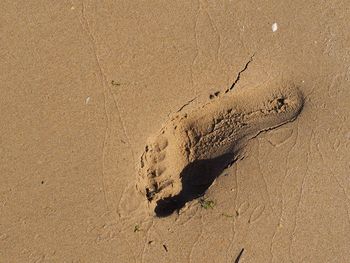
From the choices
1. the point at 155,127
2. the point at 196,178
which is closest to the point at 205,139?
the point at 196,178

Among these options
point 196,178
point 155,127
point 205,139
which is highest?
point 155,127

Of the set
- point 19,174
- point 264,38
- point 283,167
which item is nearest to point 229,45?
point 264,38

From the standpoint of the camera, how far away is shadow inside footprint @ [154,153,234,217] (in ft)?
11.9

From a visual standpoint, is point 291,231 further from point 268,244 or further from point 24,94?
point 24,94

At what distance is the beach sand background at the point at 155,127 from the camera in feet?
11.2

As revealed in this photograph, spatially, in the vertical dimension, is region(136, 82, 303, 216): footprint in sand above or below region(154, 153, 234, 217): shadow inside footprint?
above

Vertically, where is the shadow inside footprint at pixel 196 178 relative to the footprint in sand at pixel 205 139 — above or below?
below

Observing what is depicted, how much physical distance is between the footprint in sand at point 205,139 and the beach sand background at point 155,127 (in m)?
0.08

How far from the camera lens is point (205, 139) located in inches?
144

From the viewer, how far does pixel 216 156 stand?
367 centimetres

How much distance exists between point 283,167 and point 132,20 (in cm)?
152

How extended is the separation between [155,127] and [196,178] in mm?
493

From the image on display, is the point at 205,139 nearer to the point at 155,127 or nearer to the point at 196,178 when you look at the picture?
the point at 196,178

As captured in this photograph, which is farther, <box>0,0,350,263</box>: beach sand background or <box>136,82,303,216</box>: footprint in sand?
<box>136,82,303,216</box>: footprint in sand
